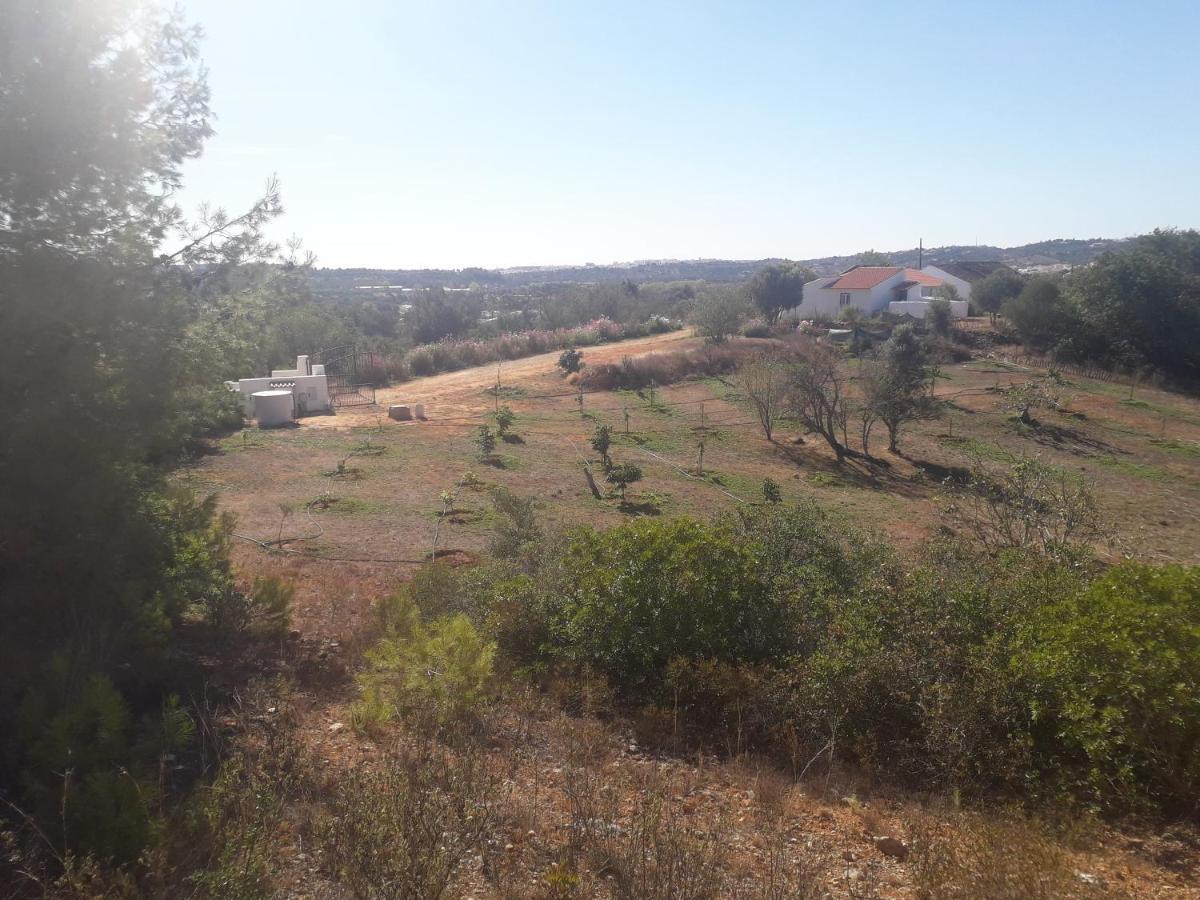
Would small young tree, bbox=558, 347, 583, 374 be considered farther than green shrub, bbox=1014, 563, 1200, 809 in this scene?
Yes

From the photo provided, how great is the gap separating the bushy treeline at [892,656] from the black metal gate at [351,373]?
74.2ft

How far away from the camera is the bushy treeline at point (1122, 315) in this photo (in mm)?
36562

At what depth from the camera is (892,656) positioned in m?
5.24

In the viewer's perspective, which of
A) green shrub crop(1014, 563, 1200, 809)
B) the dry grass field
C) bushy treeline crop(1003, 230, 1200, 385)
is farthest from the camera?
bushy treeline crop(1003, 230, 1200, 385)

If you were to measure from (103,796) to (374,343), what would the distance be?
1465 inches

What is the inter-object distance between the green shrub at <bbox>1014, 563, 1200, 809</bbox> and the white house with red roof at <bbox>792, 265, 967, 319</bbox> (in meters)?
47.8

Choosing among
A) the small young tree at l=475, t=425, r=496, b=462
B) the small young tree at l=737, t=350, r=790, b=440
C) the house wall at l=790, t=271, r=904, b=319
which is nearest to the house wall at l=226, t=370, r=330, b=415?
the small young tree at l=475, t=425, r=496, b=462

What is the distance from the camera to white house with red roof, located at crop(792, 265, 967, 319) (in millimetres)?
51906

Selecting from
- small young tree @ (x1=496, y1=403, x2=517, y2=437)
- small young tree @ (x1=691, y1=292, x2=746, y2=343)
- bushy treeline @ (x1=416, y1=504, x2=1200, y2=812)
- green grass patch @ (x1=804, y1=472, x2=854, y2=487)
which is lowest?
green grass patch @ (x1=804, y1=472, x2=854, y2=487)

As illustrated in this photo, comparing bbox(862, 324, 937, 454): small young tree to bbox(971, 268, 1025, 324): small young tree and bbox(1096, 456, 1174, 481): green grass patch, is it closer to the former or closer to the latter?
bbox(1096, 456, 1174, 481): green grass patch

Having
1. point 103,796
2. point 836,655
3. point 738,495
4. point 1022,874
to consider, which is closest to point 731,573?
point 836,655

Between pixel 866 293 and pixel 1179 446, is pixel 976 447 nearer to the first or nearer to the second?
pixel 1179 446

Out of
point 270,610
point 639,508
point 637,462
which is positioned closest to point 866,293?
point 637,462

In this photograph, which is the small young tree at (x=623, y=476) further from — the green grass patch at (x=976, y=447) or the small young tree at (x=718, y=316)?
the small young tree at (x=718, y=316)
